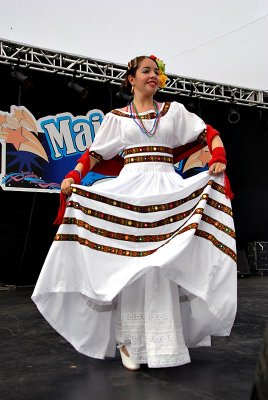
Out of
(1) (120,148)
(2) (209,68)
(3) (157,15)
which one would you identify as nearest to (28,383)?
(1) (120,148)

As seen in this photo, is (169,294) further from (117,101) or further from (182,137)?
(117,101)

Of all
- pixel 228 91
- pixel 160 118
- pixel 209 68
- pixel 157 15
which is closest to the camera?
pixel 160 118

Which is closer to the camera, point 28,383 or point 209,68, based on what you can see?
point 28,383

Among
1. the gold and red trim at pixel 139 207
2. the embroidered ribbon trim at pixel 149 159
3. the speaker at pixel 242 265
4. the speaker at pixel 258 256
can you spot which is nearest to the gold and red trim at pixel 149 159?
the embroidered ribbon trim at pixel 149 159

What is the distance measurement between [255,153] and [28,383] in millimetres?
6189

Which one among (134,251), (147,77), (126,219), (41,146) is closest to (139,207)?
(126,219)

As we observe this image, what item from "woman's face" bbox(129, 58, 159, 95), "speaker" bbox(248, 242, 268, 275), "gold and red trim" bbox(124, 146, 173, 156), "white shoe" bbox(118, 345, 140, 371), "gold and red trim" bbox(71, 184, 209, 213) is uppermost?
"woman's face" bbox(129, 58, 159, 95)

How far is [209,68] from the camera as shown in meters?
5.68

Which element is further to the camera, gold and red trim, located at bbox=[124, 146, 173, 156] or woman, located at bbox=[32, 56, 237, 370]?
gold and red trim, located at bbox=[124, 146, 173, 156]

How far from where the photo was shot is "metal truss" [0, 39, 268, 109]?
5.08 meters

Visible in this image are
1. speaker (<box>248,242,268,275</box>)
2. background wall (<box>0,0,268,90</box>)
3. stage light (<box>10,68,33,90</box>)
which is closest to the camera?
background wall (<box>0,0,268,90</box>)

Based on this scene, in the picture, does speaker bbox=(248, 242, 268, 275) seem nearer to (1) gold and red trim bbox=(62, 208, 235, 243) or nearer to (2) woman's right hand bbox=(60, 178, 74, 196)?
(1) gold and red trim bbox=(62, 208, 235, 243)

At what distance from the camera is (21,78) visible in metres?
4.98

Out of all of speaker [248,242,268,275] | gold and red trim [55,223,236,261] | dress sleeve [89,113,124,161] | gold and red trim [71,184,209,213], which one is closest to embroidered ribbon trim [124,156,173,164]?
dress sleeve [89,113,124,161]
